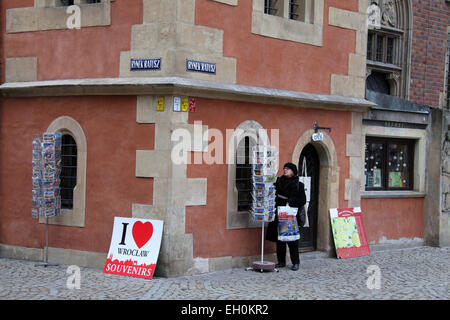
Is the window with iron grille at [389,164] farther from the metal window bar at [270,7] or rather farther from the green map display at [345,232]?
the metal window bar at [270,7]

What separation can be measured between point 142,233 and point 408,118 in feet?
22.7

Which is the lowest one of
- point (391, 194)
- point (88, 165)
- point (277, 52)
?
point (391, 194)

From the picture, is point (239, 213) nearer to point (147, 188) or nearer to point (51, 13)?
point (147, 188)

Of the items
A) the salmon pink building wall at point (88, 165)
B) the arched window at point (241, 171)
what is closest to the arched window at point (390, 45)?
the arched window at point (241, 171)

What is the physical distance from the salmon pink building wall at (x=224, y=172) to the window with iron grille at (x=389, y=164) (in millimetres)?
2372

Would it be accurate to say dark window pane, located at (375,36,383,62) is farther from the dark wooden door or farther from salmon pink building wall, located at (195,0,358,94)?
the dark wooden door

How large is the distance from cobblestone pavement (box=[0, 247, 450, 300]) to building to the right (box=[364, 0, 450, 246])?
98.2 inches

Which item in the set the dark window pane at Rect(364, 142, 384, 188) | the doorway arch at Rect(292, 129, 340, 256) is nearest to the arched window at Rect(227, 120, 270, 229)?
the doorway arch at Rect(292, 129, 340, 256)

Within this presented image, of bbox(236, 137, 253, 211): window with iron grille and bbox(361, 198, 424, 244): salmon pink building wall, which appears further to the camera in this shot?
bbox(361, 198, 424, 244): salmon pink building wall

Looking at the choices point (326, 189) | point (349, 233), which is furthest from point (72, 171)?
point (349, 233)

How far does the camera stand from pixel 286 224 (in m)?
10.5

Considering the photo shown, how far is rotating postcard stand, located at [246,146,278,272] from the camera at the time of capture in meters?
10.1

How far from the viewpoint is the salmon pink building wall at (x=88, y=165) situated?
9.99 metres

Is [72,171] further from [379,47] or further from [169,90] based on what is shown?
[379,47]
